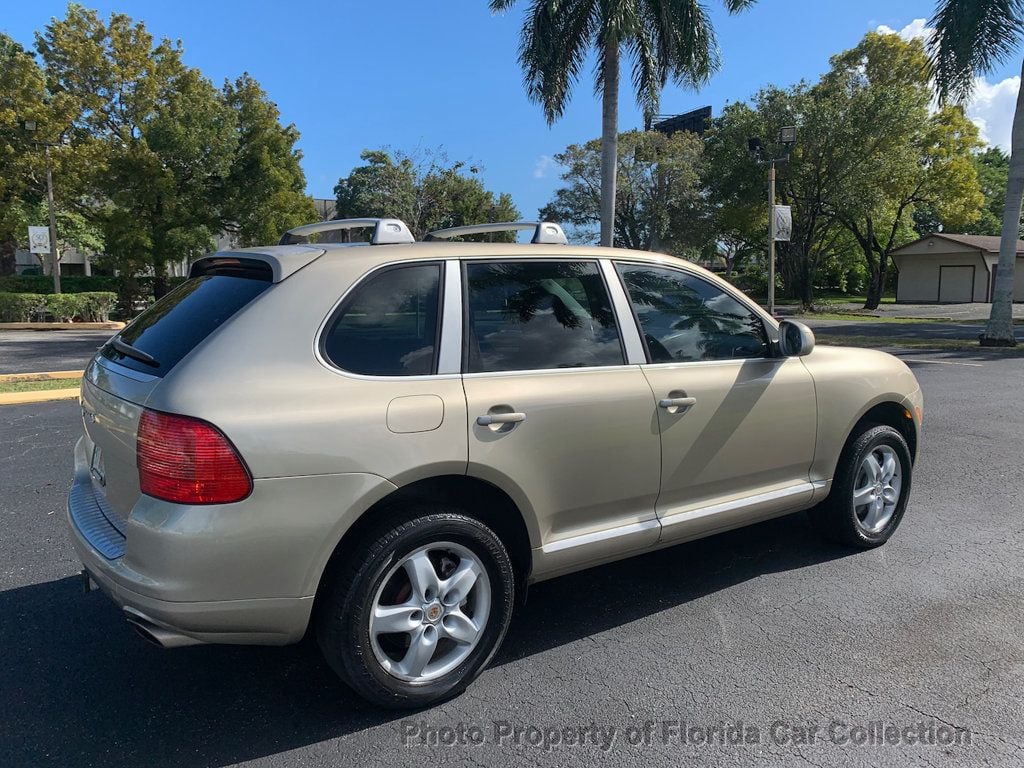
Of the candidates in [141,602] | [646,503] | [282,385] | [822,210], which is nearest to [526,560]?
[646,503]

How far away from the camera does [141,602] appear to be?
8.09 feet

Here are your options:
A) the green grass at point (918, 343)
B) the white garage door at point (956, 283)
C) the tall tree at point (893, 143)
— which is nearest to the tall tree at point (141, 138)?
the green grass at point (918, 343)

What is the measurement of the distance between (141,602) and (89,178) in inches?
1114

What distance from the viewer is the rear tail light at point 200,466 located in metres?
2.39

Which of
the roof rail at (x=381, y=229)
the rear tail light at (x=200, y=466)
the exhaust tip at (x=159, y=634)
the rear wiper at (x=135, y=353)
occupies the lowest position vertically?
the exhaust tip at (x=159, y=634)

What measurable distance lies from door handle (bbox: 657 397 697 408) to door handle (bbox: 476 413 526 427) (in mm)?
768

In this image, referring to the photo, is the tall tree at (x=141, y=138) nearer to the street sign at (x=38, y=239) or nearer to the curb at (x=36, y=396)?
the street sign at (x=38, y=239)

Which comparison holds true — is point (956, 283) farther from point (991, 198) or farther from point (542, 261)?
point (542, 261)

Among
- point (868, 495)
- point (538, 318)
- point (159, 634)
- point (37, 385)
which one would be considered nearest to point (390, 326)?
point (538, 318)

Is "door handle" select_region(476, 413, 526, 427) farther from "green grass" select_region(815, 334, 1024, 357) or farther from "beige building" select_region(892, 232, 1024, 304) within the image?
"beige building" select_region(892, 232, 1024, 304)

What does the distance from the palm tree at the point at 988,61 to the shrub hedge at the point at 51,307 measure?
25.9 metres

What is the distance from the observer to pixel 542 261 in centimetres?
339

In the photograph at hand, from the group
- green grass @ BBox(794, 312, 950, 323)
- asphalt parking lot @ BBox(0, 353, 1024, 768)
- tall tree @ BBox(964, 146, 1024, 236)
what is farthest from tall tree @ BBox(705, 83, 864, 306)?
asphalt parking lot @ BBox(0, 353, 1024, 768)

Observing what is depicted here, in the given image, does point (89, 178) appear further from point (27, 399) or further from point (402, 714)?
point (402, 714)
